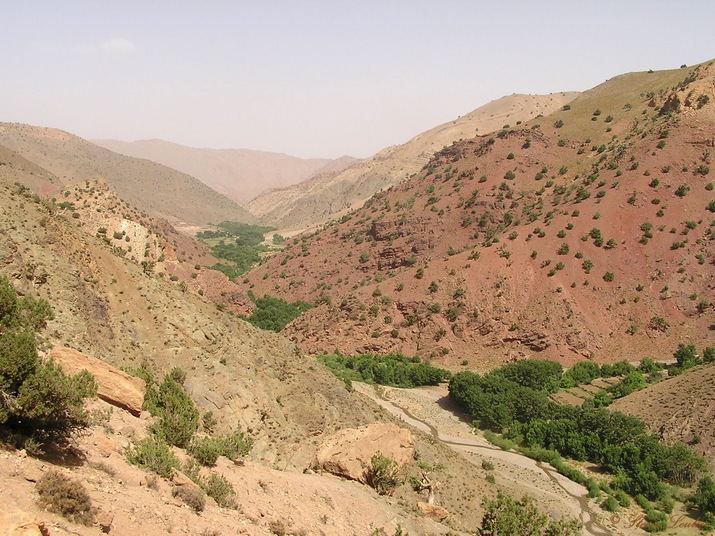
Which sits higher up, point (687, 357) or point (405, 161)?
point (405, 161)

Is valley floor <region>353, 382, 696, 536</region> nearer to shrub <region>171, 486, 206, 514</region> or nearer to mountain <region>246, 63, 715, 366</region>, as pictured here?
mountain <region>246, 63, 715, 366</region>

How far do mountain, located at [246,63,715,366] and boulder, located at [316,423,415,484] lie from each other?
29138 mm

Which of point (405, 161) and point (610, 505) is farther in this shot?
point (405, 161)

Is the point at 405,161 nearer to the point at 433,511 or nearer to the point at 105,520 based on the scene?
the point at 433,511

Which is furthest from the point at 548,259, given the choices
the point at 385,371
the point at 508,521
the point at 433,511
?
the point at 508,521

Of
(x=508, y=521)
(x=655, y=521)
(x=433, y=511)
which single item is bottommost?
(x=655, y=521)

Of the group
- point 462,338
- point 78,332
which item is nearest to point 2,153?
point 462,338

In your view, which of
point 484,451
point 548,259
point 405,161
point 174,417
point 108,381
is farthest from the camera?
point 405,161

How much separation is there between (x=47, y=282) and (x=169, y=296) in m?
4.99

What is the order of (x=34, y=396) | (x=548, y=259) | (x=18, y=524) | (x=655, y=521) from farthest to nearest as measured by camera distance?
(x=548, y=259) → (x=655, y=521) → (x=34, y=396) → (x=18, y=524)

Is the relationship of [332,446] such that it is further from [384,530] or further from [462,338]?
[462,338]

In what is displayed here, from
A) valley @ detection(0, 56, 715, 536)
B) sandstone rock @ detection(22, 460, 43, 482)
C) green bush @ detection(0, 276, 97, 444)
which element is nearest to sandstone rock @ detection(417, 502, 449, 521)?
valley @ detection(0, 56, 715, 536)

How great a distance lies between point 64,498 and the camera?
7066mm

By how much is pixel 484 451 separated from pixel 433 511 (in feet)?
51.7
